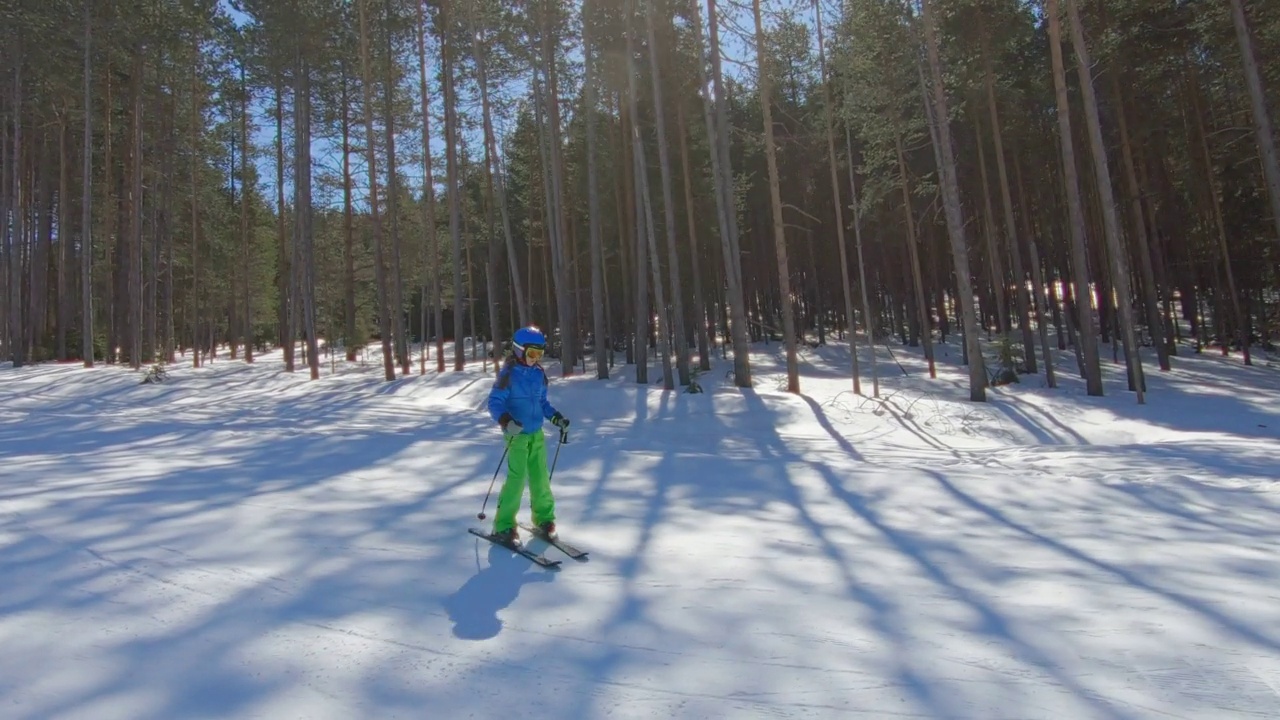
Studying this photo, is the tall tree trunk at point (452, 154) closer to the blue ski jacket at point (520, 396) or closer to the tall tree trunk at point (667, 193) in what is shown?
the tall tree trunk at point (667, 193)

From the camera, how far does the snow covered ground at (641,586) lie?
9.50 ft

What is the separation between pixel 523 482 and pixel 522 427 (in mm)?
414

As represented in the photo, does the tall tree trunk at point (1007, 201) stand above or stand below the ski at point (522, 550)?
above

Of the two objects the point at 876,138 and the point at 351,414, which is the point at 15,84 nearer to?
the point at 351,414

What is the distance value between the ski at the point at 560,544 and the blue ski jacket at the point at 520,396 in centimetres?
75

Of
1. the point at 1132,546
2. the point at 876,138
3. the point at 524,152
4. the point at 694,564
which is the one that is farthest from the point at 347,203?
the point at 1132,546

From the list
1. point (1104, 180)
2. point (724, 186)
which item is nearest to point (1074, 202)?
point (1104, 180)

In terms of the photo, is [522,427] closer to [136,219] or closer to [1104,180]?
[1104,180]

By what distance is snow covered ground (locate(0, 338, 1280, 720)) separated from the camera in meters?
2.89

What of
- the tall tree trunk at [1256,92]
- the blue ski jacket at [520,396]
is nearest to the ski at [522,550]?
the blue ski jacket at [520,396]

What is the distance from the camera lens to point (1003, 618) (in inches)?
144

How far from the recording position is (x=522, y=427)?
4.95 m

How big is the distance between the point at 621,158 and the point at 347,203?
894 centimetres

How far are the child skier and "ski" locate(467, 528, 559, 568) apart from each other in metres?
0.05
